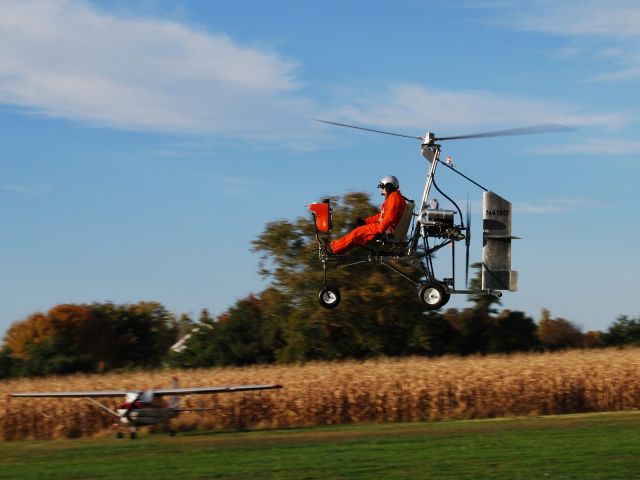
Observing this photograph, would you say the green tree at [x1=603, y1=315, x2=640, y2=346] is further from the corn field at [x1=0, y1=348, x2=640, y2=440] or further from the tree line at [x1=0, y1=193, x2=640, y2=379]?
the corn field at [x1=0, y1=348, x2=640, y2=440]

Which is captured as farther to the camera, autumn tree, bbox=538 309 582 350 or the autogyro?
autumn tree, bbox=538 309 582 350

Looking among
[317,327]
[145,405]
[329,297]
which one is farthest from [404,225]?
[317,327]

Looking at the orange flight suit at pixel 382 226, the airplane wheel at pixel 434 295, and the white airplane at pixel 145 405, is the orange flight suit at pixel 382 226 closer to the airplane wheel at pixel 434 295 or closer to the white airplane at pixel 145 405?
the airplane wheel at pixel 434 295

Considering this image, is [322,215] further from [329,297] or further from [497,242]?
[497,242]

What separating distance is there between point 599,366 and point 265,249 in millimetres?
23900

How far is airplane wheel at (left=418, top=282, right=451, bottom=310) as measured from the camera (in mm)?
18641

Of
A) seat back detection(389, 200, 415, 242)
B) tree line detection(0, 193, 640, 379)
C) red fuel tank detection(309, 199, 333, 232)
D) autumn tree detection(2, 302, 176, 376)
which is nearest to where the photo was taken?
seat back detection(389, 200, 415, 242)

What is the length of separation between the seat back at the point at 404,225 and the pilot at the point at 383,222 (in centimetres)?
7

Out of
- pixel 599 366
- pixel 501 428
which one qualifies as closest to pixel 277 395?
pixel 501 428

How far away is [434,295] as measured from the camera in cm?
1867

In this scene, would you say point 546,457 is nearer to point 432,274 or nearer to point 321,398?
point 432,274

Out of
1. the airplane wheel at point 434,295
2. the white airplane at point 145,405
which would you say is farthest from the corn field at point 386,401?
the airplane wheel at point 434,295

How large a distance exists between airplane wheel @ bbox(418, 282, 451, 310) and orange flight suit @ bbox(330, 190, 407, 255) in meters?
1.41

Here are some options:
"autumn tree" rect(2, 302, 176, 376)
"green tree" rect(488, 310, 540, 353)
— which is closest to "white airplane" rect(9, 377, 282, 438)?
"green tree" rect(488, 310, 540, 353)
